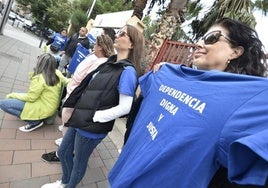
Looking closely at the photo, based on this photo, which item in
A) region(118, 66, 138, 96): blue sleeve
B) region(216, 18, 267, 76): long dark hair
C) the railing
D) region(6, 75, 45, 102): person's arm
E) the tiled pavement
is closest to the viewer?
region(216, 18, 267, 76): long dark hair

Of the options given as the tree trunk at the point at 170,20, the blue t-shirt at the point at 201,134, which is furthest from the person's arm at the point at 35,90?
the tree trunk at the point at 170,20

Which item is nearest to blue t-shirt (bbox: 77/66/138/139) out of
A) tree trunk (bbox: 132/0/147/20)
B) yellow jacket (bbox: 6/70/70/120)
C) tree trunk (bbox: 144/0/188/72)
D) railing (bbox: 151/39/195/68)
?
yellow jacket (bbox: 6/70/70/120)

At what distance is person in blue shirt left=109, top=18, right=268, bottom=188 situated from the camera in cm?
80

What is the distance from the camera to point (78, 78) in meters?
2.82

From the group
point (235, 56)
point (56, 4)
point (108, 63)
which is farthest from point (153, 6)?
point (56, 4)

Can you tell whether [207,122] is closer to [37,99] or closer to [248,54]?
[248,54]

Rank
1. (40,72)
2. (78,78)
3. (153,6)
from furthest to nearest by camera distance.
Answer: (153,6) < (40,72) < (78,78)

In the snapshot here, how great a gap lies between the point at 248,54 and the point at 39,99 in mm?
3119

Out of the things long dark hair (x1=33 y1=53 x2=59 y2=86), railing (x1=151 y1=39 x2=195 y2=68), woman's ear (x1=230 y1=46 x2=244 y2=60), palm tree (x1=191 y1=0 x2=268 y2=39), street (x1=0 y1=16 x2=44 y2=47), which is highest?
palm tree (x1=191 y1=0 x2=268 y2=39)

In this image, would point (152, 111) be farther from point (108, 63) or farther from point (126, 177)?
point (108, 63)

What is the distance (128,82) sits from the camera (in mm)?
1909

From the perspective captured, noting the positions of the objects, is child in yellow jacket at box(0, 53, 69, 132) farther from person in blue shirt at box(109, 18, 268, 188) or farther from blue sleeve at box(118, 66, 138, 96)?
person in blue shirt at box(109, 18, 268, 188)

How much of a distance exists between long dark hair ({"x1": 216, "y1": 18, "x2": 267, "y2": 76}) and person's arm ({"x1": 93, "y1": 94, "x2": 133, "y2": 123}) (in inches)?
33.3

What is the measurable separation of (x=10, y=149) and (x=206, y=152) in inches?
108
